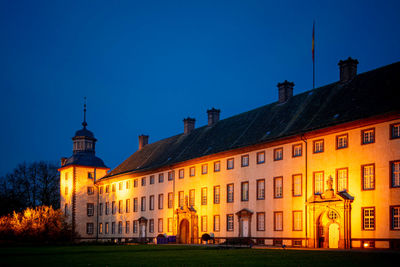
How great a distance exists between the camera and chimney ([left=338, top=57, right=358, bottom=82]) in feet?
130

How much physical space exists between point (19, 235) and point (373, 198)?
39.1 meters

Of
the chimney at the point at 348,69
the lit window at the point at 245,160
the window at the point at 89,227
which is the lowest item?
the window at the point at 89,227

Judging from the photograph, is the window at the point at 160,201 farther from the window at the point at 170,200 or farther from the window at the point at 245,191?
the window at the point at 245,191

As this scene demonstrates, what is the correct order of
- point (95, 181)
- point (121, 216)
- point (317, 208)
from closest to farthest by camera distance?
point (317, 208) < point (121, 216) < point (95, 181)

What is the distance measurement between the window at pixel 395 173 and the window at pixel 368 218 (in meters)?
1.95

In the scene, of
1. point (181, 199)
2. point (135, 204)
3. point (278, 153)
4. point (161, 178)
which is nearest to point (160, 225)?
point (161, 178)

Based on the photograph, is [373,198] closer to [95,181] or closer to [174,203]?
[174,203]

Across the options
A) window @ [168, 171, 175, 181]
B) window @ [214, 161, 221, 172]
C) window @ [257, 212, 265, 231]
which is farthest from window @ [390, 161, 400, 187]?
window @ [168, 171, 175, 181]

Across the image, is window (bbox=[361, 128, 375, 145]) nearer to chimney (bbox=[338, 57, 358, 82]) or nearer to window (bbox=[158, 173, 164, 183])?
chimney (bbox=[338, 57, 358, 82])

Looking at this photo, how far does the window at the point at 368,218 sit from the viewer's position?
3127cm

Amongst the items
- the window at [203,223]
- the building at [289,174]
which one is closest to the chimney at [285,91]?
the building at [289,174]

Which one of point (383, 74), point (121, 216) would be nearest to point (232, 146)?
point (383, 74)

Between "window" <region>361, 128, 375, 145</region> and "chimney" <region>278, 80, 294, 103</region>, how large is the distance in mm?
13548

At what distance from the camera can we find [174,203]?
52.7 metres
